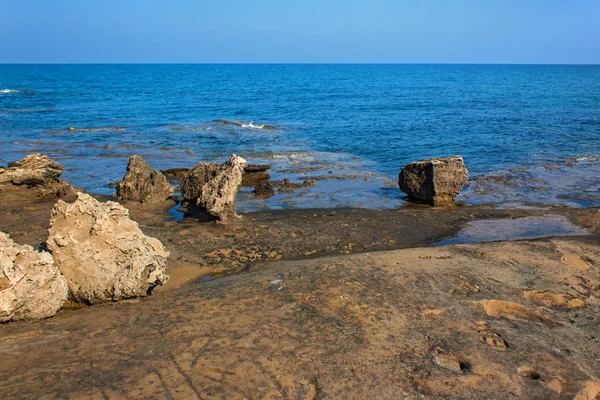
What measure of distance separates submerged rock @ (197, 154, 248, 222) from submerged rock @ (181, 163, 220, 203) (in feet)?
Answer: 3.77

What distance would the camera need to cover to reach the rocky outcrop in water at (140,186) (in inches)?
529

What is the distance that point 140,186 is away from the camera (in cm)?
1345

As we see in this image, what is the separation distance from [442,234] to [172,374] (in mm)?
7781

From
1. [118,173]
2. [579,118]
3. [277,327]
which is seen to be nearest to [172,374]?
[277,327]

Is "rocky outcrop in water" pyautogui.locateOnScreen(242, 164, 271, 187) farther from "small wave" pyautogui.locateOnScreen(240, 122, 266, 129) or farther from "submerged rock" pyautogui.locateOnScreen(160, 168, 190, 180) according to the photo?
"small wave" pyautogui.locateOnScreen(240, 122, 266, 129)

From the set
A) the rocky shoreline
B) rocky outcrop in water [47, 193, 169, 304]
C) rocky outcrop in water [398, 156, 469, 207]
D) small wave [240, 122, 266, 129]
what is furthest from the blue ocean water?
rocky outcrop in water [47, 193, 169, 304]

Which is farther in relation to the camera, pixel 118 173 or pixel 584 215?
pixel 118 173

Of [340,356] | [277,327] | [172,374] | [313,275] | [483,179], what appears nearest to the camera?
[172,374]

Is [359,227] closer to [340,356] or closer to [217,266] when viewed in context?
[217,266]

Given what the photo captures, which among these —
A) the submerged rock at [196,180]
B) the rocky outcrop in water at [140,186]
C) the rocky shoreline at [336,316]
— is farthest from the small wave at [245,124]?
the rocky shoreline at [336,316]

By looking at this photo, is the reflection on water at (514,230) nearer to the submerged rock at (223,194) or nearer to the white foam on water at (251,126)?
the submerged rock at (223,194)

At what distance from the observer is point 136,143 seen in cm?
2583

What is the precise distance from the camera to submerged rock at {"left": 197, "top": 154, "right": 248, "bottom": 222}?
11401 mm

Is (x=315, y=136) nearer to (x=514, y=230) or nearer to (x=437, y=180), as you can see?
(x=437, y=180)
